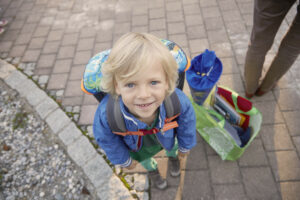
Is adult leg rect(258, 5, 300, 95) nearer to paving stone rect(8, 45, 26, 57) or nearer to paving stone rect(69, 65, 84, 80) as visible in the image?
paving stone rect(69, 65, 84, 80)

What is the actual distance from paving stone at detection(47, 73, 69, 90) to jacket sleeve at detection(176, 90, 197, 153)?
2106mm

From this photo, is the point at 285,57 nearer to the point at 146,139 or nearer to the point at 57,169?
the point at 146,139

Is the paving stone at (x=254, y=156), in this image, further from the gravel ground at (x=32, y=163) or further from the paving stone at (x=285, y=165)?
the gravel ground at (x=32, y=163)

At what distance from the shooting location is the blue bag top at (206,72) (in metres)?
1.85

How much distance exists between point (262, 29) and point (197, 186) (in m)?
1.64

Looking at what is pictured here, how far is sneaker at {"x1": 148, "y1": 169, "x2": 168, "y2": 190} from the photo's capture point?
2.05 metres

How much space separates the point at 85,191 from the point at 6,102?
1.82 meters

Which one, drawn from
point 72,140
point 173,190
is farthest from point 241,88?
point 72,140

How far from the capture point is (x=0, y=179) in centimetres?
233

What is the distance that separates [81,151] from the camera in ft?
7.91

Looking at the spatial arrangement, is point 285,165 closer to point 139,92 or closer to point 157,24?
point 139,92

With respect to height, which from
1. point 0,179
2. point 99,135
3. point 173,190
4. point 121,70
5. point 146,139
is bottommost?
point 173,190

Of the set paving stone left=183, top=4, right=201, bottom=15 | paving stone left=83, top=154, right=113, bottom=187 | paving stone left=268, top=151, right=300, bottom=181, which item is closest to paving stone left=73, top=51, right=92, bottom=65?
paving stone left=83, top=154, right=113, bottom=187

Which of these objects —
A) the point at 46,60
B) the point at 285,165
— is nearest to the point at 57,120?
the point at 46,60
